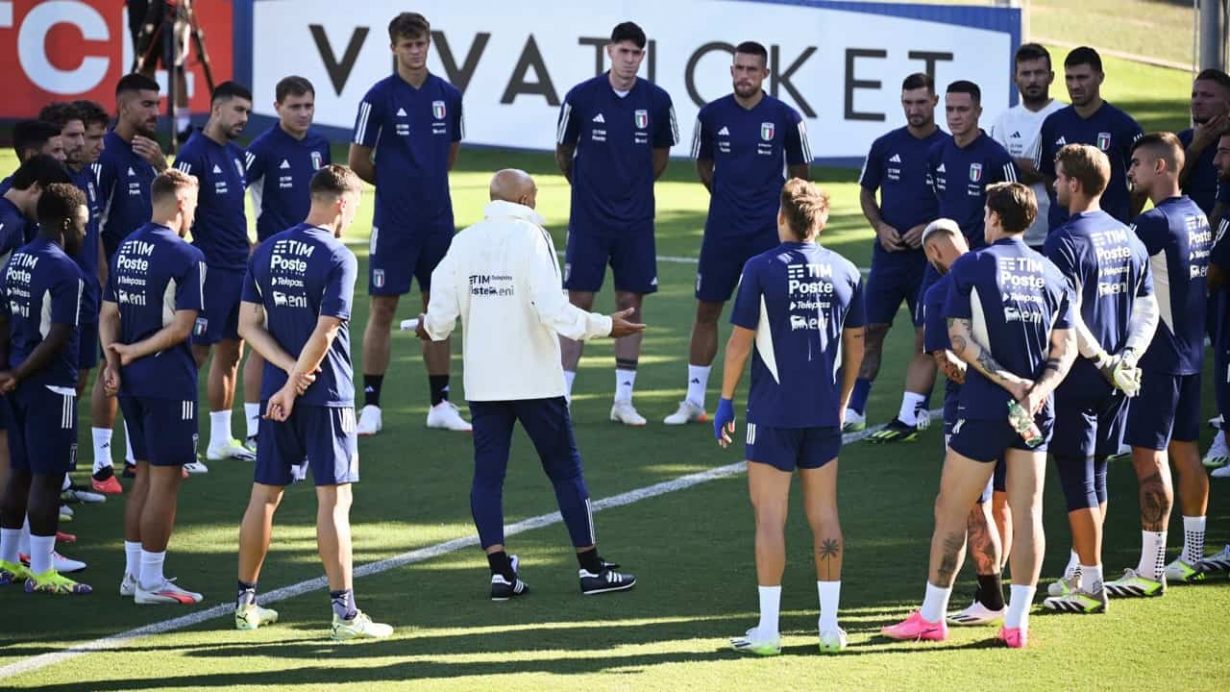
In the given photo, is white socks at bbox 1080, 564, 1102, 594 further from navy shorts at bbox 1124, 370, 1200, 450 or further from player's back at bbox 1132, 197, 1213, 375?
player's back at bbox 1132, 197, 1213, 375

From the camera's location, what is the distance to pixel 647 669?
24.2 feet

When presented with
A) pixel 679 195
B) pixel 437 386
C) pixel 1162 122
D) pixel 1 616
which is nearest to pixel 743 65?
pixel 437 386

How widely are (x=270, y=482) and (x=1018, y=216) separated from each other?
11.7 ft

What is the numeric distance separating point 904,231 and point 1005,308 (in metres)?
4.69

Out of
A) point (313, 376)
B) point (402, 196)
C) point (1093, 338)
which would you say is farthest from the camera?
point (402, 196)

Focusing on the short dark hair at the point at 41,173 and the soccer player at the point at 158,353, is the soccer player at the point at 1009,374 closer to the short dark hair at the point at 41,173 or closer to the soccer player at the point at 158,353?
the soccer player at the point at 158,353

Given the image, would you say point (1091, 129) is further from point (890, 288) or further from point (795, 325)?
point (795, 325)

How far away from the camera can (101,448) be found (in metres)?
10.5

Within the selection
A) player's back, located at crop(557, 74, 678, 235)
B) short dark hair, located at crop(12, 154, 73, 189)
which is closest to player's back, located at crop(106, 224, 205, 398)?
short dark hair, located at crop(12, 154, 73, 189)

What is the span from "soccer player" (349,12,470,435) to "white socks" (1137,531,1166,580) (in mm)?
5223

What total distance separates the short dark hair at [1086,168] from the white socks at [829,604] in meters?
2.20

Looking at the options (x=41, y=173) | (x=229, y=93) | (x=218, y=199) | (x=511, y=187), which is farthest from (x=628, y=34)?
(x=41, y=173)

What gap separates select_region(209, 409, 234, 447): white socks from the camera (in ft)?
37.4

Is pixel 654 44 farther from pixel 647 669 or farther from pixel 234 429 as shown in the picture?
pixel 647 669
